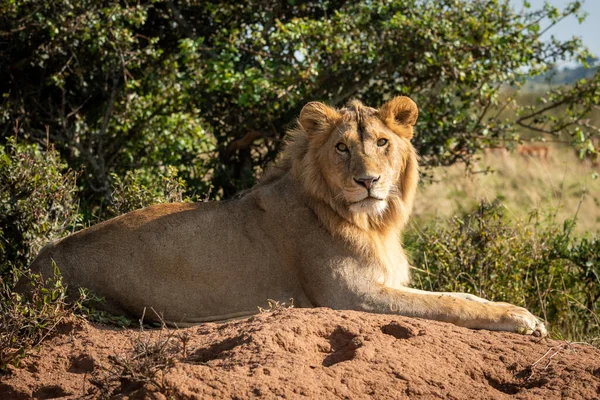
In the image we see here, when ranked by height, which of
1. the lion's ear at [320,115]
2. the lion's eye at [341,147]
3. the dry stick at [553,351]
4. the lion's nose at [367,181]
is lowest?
the dry stick at [553,351]

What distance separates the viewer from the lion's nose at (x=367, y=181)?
562 cm

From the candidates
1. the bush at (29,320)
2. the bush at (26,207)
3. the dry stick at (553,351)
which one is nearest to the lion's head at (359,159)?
the dry stick at (553,351)

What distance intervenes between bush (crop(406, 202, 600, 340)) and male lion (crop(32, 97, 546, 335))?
5.63 feet

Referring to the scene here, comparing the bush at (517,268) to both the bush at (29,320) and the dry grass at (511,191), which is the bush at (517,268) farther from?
the dry grass at (511,191)

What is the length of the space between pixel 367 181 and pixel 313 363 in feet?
5.92

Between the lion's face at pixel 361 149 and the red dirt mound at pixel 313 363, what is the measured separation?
1114 millimetres

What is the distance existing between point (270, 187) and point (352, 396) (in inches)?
104

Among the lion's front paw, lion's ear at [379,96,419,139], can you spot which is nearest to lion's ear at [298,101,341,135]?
lion's ear at [379,96,419,139]

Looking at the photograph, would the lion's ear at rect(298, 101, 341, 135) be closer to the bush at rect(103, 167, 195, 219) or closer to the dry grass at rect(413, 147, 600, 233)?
the bush at rect(103, 167, 195, 219)

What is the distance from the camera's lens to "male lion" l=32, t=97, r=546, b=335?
5770 mm

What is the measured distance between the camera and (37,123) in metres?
10.9

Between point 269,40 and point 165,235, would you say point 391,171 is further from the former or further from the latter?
point 269,40

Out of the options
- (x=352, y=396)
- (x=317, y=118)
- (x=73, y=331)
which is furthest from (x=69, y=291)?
(x=352, y=396)

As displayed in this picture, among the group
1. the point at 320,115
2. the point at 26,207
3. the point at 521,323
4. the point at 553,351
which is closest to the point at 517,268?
the point at 521,323
